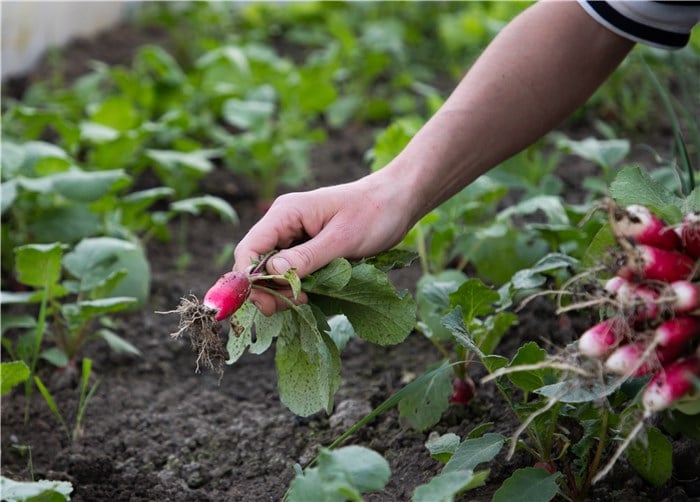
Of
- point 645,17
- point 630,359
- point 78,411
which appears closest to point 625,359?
point 630,359

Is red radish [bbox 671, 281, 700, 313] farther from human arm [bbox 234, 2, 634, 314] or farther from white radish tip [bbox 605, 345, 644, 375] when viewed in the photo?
human arm [bbox 234, 2, 634, 314]

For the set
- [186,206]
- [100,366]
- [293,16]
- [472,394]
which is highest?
[472,394]

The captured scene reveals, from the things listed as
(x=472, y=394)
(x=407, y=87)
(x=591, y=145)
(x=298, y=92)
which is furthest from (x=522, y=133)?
(x=407, y=87)

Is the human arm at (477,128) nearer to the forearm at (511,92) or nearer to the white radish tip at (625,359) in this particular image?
the forearm at (511,92)

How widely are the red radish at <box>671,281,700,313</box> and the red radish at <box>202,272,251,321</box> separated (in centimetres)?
69

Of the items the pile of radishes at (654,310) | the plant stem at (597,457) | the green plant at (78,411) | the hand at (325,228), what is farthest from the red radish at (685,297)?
the green plant at (78,411)

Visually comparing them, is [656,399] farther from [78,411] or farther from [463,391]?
[78,411]

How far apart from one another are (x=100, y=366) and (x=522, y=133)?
4.30 feet

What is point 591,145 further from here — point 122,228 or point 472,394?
point 122,228

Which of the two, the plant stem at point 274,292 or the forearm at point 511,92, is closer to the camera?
the plant stem at point 274,292

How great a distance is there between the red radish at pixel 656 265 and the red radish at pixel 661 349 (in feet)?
0.22

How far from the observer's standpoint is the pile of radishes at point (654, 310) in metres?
1.32

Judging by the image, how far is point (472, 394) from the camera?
6.93 ft

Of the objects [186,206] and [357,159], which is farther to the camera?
[357,159]
